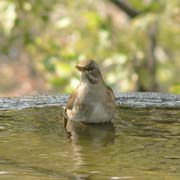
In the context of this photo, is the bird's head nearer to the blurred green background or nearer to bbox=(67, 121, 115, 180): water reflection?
bbox=(67, 121, 115, 180): water reflection

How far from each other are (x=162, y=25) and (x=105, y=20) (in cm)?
88

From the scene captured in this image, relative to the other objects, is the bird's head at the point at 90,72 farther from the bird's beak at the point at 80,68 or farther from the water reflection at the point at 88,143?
the water reflection at the point at 88,143

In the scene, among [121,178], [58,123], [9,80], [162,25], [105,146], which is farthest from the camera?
[9,80]

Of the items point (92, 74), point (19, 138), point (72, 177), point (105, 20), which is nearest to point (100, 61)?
point (105, 20)

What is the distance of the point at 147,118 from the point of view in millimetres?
5707

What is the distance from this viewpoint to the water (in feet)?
12.8

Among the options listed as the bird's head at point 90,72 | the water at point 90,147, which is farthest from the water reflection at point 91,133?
the bird's head at point 90,72

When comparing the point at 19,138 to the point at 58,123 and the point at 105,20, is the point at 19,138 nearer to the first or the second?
the point at 58,123

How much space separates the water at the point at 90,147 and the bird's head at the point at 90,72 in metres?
0.33

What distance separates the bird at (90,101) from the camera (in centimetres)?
562

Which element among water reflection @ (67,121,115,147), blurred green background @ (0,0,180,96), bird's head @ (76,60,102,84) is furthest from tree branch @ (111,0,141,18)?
water reflection @ (67,121,115,147)

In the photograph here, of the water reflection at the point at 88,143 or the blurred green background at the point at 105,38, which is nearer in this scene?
the water reflection at the point at 88,143

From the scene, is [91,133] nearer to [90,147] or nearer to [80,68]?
[90,147]

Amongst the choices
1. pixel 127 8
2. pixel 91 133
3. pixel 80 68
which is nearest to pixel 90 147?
pixel 91 133
